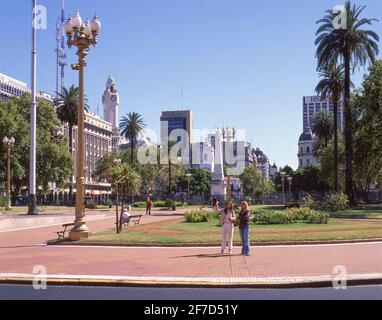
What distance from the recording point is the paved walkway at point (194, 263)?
11.8 m

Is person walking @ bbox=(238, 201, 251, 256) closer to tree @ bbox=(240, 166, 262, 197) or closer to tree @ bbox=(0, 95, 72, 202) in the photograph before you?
tree @ bbox=(0, 95, 72, 202)

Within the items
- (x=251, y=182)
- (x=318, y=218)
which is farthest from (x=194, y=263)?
(x=251, y=182)

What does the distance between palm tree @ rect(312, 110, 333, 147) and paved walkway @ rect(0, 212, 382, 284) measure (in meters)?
80.8

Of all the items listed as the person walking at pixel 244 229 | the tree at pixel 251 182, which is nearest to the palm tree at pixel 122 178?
the person walking at pixel 244 229

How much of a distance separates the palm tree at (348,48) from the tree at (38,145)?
37801 mm

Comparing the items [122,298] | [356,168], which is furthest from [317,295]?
[356,168]

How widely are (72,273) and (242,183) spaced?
118 meters

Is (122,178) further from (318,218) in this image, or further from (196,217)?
(318,218)

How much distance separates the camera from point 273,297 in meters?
10.2

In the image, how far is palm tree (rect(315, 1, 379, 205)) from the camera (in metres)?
49.6

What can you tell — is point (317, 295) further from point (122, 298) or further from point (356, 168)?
point (356, 168)

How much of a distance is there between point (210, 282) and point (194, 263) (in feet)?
9.48

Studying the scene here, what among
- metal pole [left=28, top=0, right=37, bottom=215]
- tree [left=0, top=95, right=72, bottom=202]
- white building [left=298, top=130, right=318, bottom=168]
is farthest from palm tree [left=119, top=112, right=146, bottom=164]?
white building [left=298, top=130, right=318, bottom=168]

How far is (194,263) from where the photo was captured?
14023mm
